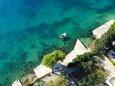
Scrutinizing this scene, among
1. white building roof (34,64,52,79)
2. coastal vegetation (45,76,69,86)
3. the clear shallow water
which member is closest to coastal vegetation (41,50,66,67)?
white building roof (34,64,52,79)

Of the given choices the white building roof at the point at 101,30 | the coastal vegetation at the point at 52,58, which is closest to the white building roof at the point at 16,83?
the coastal vegetation at the point at 52,58

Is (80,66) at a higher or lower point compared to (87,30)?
lower

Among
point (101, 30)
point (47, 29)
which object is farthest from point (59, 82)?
point (47, 29)

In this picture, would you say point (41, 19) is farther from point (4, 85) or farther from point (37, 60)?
point (4, 85)

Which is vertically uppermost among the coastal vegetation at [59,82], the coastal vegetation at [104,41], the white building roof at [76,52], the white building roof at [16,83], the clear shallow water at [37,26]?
the clear shallow water at [37,26]

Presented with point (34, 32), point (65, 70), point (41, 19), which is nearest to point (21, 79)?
point (65, 70)

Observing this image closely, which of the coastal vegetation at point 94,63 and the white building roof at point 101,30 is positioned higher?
the white building roof at point 101,30

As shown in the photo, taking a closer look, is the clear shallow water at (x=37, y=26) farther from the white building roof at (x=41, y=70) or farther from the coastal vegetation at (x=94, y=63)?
the coastal vegetation at (x=94, y=63)
